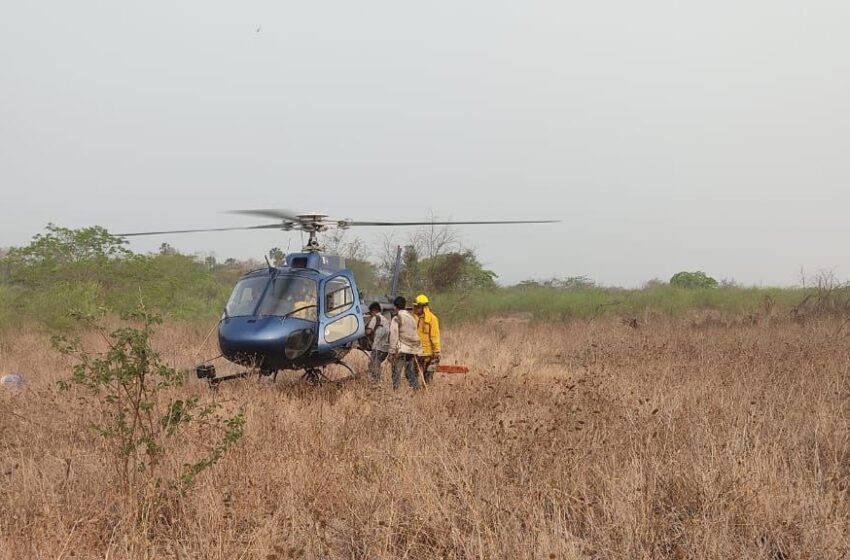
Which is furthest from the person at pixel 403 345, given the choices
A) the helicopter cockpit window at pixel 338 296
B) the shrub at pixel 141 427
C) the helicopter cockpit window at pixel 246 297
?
the shrub at pixel 141 427

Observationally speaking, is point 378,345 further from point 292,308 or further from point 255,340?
point 255,340

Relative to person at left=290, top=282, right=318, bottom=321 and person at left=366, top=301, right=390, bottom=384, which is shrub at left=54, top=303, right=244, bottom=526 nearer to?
person at left=290, top=282, right=318, bottom=321

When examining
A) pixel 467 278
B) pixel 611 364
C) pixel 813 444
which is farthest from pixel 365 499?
pixel 467 278

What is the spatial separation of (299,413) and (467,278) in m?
19.9

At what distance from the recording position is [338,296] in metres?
8.46

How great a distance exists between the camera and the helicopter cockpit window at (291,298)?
7879 mm

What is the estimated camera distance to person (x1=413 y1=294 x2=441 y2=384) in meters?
8.33

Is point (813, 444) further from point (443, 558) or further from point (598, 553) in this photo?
point (443, 558)

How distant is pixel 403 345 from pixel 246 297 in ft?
7.53

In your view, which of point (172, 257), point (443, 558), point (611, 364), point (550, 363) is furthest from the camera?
point (172, 257)

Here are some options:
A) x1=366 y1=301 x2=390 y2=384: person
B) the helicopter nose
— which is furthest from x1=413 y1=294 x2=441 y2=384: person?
the helicopter nose

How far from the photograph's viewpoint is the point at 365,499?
381 cm

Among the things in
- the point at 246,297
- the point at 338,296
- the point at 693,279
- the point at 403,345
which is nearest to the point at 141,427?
the point at 246,297

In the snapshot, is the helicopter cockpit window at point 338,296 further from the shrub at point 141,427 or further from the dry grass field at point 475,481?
the shrub at point 141,427
